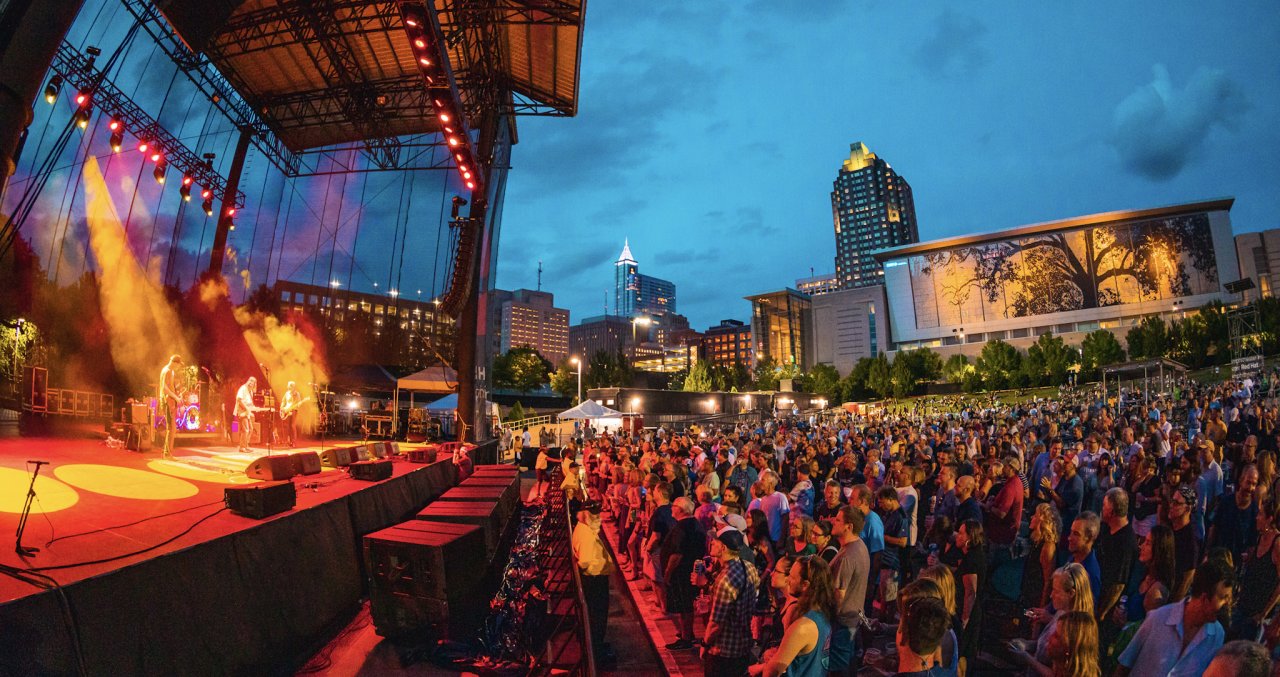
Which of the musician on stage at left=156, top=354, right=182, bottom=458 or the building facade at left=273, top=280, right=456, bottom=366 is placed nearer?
the musician on stage at left=156, top=354, right=182, bottom=458

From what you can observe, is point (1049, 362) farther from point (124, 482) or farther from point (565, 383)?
point (124, 482)

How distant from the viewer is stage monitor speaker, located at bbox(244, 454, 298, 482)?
7.21m

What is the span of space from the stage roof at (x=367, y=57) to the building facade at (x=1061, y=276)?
263 feet

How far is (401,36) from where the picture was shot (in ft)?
55.9

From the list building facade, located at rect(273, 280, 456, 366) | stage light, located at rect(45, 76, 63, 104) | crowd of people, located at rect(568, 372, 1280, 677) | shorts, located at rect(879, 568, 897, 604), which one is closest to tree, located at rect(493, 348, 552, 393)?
building facade, located at rect(273, 280, 456, 366)

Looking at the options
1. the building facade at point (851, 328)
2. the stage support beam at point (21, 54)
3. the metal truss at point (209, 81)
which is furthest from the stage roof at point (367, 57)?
the building facade at point (851, 328)

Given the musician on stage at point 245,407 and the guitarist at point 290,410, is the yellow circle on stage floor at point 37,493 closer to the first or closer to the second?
the musician on stage at point 245,407

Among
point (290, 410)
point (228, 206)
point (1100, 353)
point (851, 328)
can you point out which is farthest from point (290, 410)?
point (851, 328)

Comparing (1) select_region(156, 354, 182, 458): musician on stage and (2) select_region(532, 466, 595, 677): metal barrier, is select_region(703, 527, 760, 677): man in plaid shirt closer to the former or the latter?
(2) select_region(532, 466, 595, 677): metal barrier

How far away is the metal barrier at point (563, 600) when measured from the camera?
349 cm

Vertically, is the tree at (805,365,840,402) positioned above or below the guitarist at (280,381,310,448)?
above

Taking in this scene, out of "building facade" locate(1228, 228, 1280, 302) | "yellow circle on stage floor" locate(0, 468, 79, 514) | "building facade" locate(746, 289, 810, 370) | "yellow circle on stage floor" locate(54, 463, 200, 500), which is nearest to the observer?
"yellow circle on stage floor" locate(0, 468, 79, 514)

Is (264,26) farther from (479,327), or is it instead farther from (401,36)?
(479,327)

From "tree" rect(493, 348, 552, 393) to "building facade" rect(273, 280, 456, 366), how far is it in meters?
41.0
